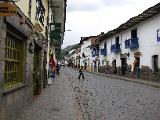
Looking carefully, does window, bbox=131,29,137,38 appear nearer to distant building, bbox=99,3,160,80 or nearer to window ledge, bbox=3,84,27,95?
distant building, bbox=99,3,160,80

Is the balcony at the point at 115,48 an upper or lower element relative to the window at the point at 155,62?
upper

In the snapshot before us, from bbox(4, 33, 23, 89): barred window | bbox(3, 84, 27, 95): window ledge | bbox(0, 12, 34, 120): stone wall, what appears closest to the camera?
bbox(0, 12, 34, 120): stone wall

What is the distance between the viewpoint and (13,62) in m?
8.84

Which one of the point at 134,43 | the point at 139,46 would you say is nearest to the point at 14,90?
the point at 139,46

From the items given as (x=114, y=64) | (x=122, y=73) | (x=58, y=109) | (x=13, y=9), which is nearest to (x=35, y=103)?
(x=58, y=109)

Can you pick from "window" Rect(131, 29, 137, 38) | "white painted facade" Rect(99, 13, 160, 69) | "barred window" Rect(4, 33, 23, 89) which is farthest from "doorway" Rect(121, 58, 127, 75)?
"barred window" Rect(4, 33, 23, 89)

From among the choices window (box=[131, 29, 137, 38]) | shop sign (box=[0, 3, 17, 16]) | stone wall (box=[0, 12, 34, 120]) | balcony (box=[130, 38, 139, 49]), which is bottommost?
stone wall (box=[0, 12, 34, 120])

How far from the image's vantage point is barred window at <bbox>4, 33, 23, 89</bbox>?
317 inches

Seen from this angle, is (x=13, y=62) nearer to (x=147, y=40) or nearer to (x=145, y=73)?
(x=147, y=40)

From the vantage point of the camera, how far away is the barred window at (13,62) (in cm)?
805

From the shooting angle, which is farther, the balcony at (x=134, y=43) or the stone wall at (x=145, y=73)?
the balcony at (x=134, y=43)

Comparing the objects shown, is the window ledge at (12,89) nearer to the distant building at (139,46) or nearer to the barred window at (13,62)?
the barred window at (13,62)

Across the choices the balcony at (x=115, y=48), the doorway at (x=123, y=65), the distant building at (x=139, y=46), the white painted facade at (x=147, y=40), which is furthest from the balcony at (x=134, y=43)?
the balcony at (x=115, y=48)

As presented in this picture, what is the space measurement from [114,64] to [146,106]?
98.7 ft
